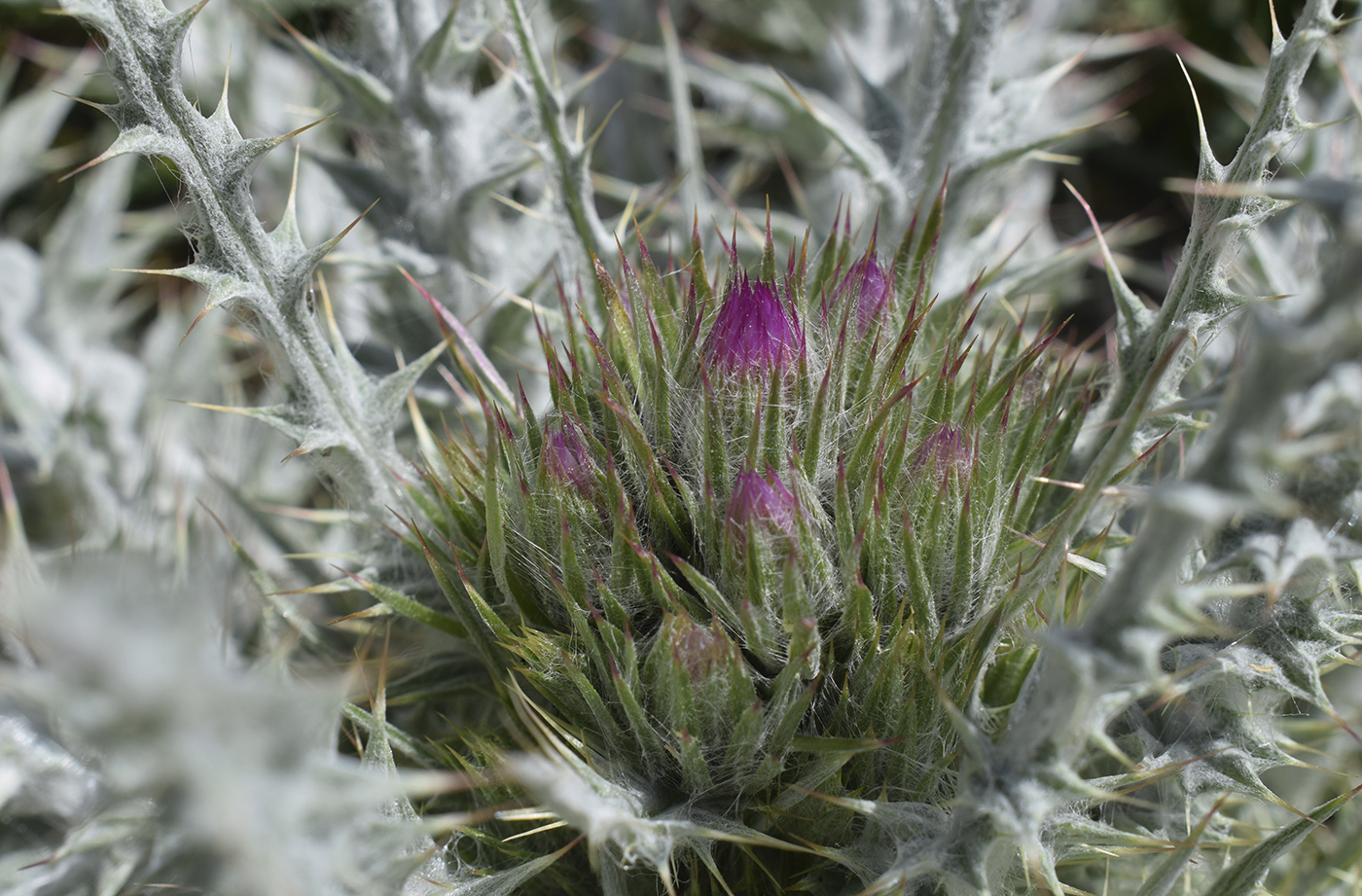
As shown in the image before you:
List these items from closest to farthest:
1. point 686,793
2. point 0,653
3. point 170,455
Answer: point 686,793, point 0,653, point 170,455

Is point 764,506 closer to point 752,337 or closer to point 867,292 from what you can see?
point 752,337

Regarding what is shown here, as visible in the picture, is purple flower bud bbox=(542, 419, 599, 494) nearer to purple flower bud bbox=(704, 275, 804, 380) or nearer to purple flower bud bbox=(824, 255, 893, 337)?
purple flower bud bbox=(704, 275, 804, 380)

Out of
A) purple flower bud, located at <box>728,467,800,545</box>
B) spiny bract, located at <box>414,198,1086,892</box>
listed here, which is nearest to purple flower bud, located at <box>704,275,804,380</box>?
spiny bract, located at <box>414,198,1086,892</box>

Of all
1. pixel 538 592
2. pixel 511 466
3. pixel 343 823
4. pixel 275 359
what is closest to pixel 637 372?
pixel 511 466

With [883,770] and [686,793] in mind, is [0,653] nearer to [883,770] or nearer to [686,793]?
[686,793]

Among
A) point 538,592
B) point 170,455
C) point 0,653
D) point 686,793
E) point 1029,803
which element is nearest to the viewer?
point 1029,803
